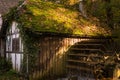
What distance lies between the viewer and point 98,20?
20766mm

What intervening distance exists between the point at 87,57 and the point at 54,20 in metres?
3.64

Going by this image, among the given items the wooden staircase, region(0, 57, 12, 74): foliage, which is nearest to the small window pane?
region(0, 57, 12, 74): foliage

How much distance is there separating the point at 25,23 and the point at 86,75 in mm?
4596

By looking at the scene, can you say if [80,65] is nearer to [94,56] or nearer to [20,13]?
[94,56]

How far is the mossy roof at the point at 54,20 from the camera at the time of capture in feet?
52.5

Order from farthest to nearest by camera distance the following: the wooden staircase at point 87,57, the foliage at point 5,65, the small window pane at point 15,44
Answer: the foliage at point 5,65, the small window pane at point 15,44, the wooden staircase at point 87,57

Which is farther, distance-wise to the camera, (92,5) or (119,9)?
(92,5)

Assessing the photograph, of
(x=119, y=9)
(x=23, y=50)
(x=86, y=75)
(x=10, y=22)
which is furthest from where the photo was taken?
(x=10, y=22)

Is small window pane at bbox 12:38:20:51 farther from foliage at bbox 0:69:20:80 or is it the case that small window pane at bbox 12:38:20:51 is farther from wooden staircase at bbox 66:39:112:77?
wooden staircase at bbox 66:39:112:77

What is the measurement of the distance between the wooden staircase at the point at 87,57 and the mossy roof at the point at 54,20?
0.80m

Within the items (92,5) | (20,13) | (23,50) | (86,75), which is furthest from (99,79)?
(92,5)

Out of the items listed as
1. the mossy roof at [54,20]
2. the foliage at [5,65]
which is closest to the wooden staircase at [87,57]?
the mossy roof at [54,20]

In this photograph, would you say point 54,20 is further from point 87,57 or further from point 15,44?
point 87,57

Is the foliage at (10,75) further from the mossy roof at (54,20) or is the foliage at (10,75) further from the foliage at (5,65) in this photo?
the mossy roof at (54,20)
